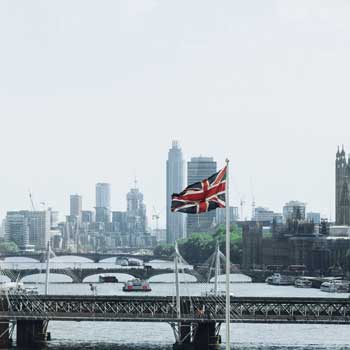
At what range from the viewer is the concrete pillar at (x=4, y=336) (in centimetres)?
9676

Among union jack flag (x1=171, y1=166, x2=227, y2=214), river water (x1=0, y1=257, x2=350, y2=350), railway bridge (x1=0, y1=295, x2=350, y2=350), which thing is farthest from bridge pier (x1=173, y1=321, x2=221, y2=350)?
union jack flag (x1=171, y1=166, x2=227, y2=214)

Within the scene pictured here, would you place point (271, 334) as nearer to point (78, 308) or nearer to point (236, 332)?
point (236, 332)

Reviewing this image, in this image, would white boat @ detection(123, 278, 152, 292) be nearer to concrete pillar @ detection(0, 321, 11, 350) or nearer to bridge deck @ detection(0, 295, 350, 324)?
bridge deck @ detection(0, 295, 350, 324)

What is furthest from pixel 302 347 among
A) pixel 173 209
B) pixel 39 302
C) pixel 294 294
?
pixel 294 294

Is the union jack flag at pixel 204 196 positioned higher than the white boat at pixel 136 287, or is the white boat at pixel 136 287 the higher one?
the union jack flag at pixel 204 196

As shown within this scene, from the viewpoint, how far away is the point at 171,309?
10112cm

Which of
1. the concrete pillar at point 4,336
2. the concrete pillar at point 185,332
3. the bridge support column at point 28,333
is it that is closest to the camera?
the concrete pillar at point 185,332

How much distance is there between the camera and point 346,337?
115 meters

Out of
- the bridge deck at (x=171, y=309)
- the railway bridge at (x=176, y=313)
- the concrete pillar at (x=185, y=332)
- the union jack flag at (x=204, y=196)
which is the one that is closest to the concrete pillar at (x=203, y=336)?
the railway bridge at (x=176, y=313)

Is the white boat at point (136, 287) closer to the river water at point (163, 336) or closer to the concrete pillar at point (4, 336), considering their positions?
the river water at point (163, 336)

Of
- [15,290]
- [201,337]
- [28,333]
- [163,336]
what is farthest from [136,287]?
[201,337]

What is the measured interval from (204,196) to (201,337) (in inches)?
1582

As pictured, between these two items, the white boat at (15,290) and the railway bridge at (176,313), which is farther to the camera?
the white boat at (15,290)

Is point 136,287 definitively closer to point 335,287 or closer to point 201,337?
point 335,287
